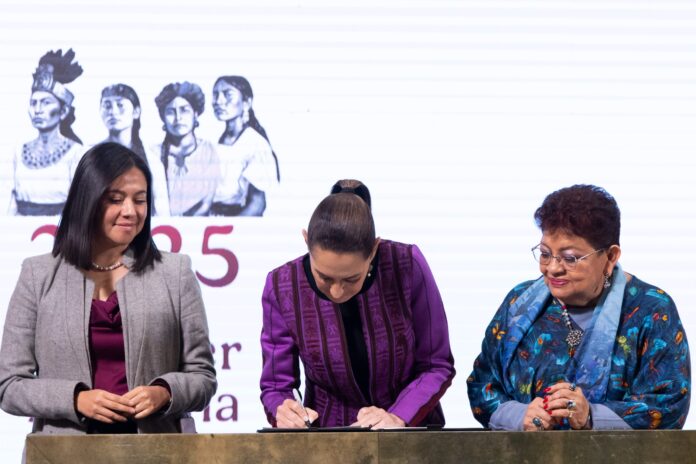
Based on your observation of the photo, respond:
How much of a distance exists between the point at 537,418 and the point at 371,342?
43 cm

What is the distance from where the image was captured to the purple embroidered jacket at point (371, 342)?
2584mm

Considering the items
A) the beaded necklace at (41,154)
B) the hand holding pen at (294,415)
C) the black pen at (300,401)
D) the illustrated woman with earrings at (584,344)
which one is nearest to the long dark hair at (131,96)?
the beaded necklace at (41,154)

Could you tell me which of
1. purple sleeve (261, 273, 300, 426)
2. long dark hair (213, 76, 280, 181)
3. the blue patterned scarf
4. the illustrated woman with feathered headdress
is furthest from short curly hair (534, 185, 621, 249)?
the illustrated woman with feathered headdress

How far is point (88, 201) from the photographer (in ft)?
8.38

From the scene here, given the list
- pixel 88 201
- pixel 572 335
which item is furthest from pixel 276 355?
pixel 572 335

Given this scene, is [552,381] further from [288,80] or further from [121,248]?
[288,80]

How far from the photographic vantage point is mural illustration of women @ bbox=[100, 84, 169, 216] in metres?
3.62

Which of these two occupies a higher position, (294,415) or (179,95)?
(179,95)

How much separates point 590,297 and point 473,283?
116cm

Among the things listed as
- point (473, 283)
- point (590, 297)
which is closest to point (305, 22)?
point (473, 283)

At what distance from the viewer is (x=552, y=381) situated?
2.48 metres

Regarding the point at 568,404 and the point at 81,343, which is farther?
the point at 81,343

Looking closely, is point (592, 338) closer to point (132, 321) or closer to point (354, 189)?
point (354, 189)

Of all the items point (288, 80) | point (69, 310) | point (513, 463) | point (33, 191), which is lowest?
point (513, 463)
